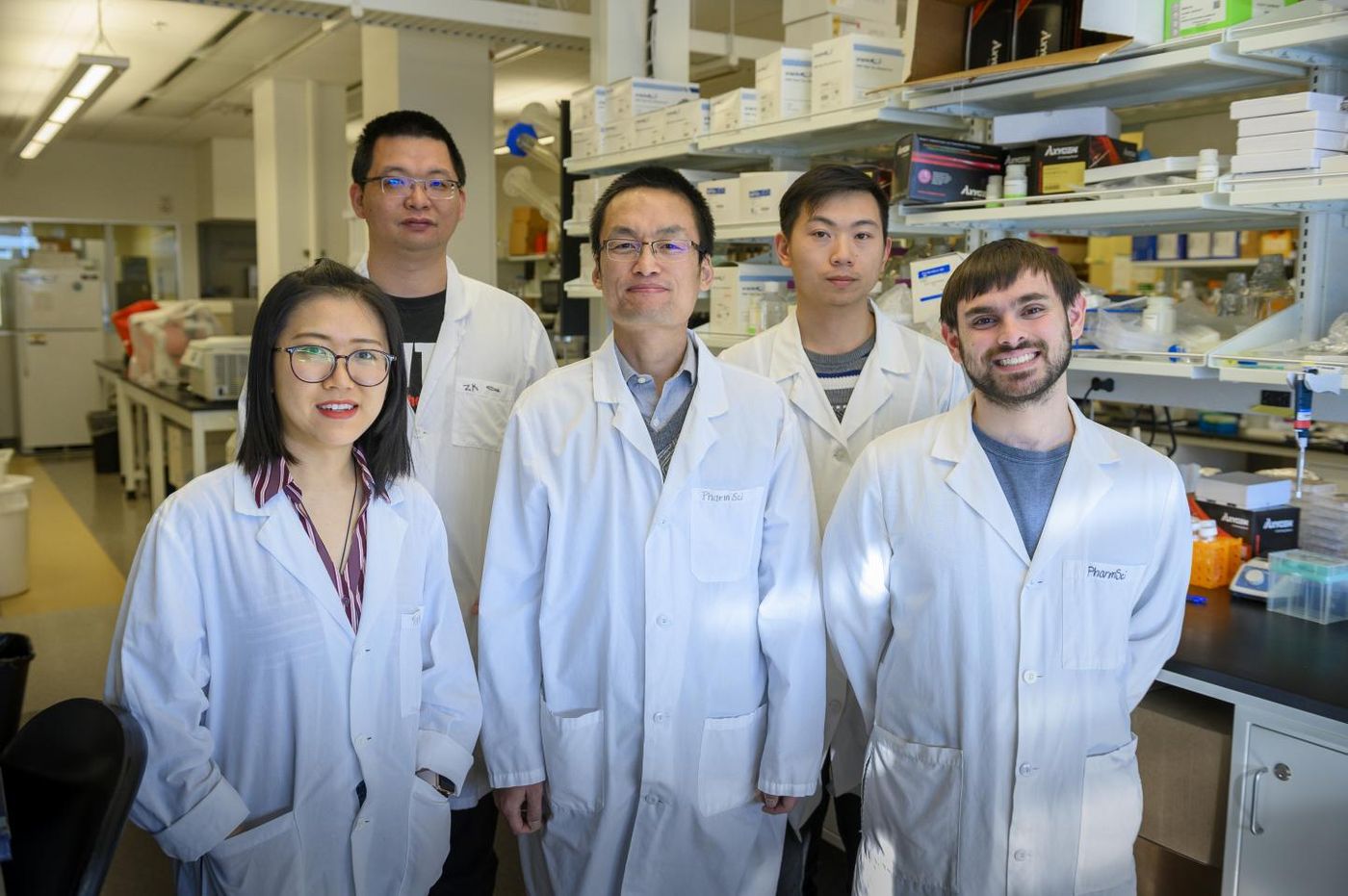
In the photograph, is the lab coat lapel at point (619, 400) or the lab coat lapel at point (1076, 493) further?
the lab coat lapel at point (619, 400)

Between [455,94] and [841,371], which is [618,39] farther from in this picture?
[841,371]

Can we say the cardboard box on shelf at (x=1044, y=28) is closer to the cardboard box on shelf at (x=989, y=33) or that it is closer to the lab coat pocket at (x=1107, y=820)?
the cardboard box on shelf at (x=989, y=33)

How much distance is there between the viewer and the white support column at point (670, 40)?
4406 millimetres

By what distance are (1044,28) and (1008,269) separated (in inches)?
42.2

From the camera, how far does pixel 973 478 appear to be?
1.72 metres

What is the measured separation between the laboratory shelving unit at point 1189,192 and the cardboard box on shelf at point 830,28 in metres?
0.74

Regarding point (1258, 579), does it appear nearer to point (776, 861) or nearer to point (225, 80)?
point (776, 861)

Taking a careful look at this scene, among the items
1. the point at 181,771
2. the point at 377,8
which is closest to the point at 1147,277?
the point at 377,8

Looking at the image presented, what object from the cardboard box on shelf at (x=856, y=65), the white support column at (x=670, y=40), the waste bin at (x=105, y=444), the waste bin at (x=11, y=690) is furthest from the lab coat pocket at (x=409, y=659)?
the waste bin at (x=105, y=444)

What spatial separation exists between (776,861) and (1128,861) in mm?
568

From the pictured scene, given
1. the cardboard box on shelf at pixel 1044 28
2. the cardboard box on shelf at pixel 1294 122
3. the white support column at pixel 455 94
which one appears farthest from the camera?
the white support column at pixel 455 94

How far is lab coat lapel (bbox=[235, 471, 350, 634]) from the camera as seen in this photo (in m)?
1.56

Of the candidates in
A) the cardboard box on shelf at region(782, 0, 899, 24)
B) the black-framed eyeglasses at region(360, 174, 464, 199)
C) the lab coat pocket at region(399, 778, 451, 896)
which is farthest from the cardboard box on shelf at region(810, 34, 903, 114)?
the lab coat pocket at region(399, 778, 451, 896)

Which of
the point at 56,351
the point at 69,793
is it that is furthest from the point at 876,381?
the point at 56,351
